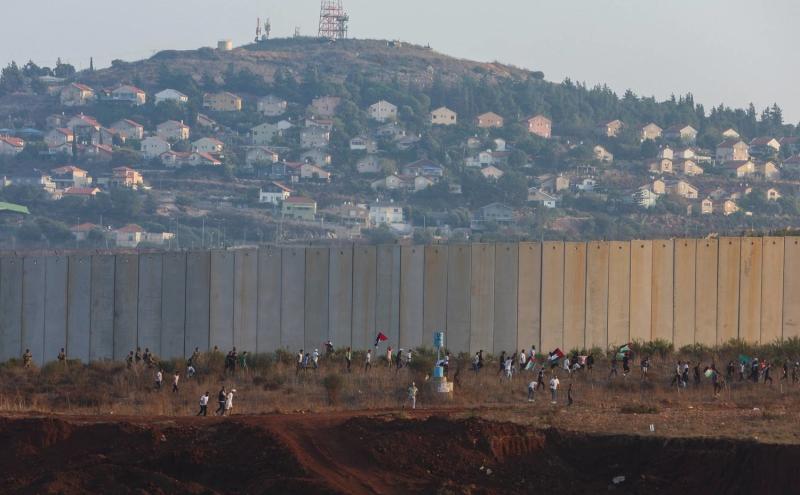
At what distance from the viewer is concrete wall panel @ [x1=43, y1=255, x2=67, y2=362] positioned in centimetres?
3712

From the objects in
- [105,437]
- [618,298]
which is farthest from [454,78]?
[105,437]

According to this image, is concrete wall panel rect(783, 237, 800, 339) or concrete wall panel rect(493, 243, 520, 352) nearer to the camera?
concrete wall panel rect(493, 243, 520, 352)

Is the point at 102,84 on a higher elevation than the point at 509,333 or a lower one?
higher

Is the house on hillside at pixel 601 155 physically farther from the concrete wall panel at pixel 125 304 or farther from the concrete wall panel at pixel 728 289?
the concrete wall panel at pixel 125 304

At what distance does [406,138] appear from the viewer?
142 metres

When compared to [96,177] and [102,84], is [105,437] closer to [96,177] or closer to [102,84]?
[96,177]

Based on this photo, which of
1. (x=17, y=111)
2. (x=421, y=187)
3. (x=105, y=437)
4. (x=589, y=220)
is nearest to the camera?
(x=105, y=437)

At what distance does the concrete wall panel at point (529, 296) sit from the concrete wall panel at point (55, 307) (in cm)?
918

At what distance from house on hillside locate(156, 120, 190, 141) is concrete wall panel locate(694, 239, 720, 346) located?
103 meters

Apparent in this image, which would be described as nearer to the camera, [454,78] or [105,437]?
[105,437]

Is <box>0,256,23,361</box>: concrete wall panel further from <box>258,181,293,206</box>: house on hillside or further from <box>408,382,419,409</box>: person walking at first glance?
<box>258,181,293,206</box>: house on hillside

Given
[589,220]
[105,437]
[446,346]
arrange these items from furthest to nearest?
1. [589,220]
2. [446,346]
3. [105,437]

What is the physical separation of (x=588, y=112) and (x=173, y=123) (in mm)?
37152

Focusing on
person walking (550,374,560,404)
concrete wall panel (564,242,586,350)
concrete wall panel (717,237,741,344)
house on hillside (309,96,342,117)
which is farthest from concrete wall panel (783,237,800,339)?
house on hillside (309,96,342,117)
